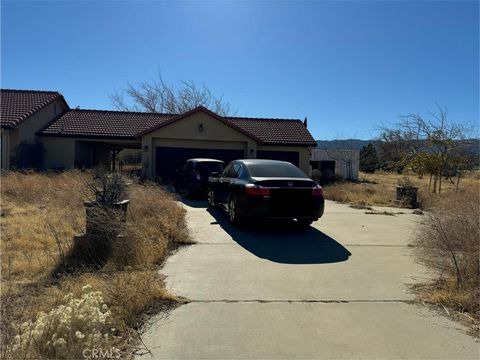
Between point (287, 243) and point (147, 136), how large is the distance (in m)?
16.6

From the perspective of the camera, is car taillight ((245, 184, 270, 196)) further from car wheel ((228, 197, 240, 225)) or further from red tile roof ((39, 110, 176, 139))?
red tile roof ((39, 110, 176, 139))

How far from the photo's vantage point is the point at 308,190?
9.07 metres

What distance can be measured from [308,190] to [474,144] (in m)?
16.7

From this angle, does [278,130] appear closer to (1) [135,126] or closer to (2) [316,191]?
(1) [135,126]

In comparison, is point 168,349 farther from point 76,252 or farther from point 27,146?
point 27,146

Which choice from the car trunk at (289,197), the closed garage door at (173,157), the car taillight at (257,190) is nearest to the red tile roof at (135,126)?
the closed garage door at (173,157)

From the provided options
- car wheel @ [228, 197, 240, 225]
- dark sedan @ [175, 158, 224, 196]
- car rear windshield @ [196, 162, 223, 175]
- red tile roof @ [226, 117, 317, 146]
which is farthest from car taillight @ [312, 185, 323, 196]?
red tile roof @ [226, 117, 317, 146]

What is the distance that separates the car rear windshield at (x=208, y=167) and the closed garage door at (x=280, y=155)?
28.4 feet

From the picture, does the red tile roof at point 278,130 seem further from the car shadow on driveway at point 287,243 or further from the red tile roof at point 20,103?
the car shadow on driveway at point 287,243

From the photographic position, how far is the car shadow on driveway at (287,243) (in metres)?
7.29

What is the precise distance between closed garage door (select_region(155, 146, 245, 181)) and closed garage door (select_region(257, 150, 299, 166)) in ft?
8.04

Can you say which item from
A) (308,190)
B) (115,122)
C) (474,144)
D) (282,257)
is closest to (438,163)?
(474,144)

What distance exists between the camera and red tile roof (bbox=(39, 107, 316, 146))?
2462 centimetres

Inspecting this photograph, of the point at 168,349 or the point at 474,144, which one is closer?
the point at 168,349
